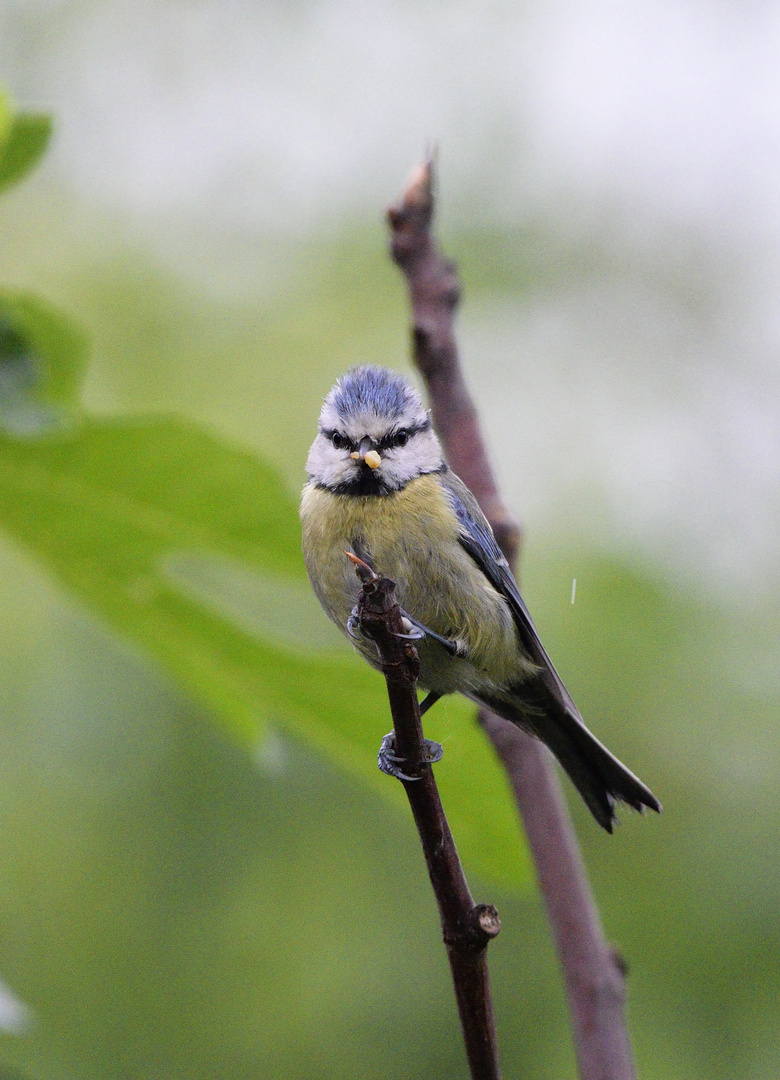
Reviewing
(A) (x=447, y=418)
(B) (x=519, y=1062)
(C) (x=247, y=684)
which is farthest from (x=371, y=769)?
(B) (x=519, y=1062)

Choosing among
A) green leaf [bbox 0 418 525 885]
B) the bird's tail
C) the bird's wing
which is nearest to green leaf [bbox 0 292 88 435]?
green leaf [bbox 0 418 525 885]

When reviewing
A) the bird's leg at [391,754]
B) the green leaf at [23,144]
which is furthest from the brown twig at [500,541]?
the green leaf at [23,144]

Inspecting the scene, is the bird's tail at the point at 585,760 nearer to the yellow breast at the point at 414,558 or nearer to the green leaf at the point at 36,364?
the yellow breast at the point at 414,558

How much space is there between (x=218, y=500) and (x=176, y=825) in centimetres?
264

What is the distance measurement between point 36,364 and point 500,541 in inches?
45.2

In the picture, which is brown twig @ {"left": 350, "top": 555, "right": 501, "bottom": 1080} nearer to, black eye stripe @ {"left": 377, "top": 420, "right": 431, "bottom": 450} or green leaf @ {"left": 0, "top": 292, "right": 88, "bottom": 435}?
green leaf @ {"left": 0, "top": 292, "right": 88, "bottom": 435}

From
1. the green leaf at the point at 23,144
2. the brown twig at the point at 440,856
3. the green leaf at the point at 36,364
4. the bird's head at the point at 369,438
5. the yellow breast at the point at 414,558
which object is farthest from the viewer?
the bird's head at the point at 369,438

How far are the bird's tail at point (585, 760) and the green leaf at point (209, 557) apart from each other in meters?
0.69

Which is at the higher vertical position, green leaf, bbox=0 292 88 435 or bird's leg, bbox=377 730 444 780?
green leaf, bbox=0 292 88 435

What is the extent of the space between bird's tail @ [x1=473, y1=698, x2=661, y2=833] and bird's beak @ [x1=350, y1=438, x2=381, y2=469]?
2.27 ft

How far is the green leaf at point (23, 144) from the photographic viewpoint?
183 cm

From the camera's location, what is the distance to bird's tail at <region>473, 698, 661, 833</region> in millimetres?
2574

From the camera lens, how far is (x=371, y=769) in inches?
79.8

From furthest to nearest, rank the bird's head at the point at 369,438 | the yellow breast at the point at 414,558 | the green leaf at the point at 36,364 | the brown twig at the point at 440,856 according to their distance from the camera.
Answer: the bird's head at the point at 369,438 → the yellow breast at the point at 414,558 → the green leaf at the point at 36,364 → the brown twig at the point at 440,856
